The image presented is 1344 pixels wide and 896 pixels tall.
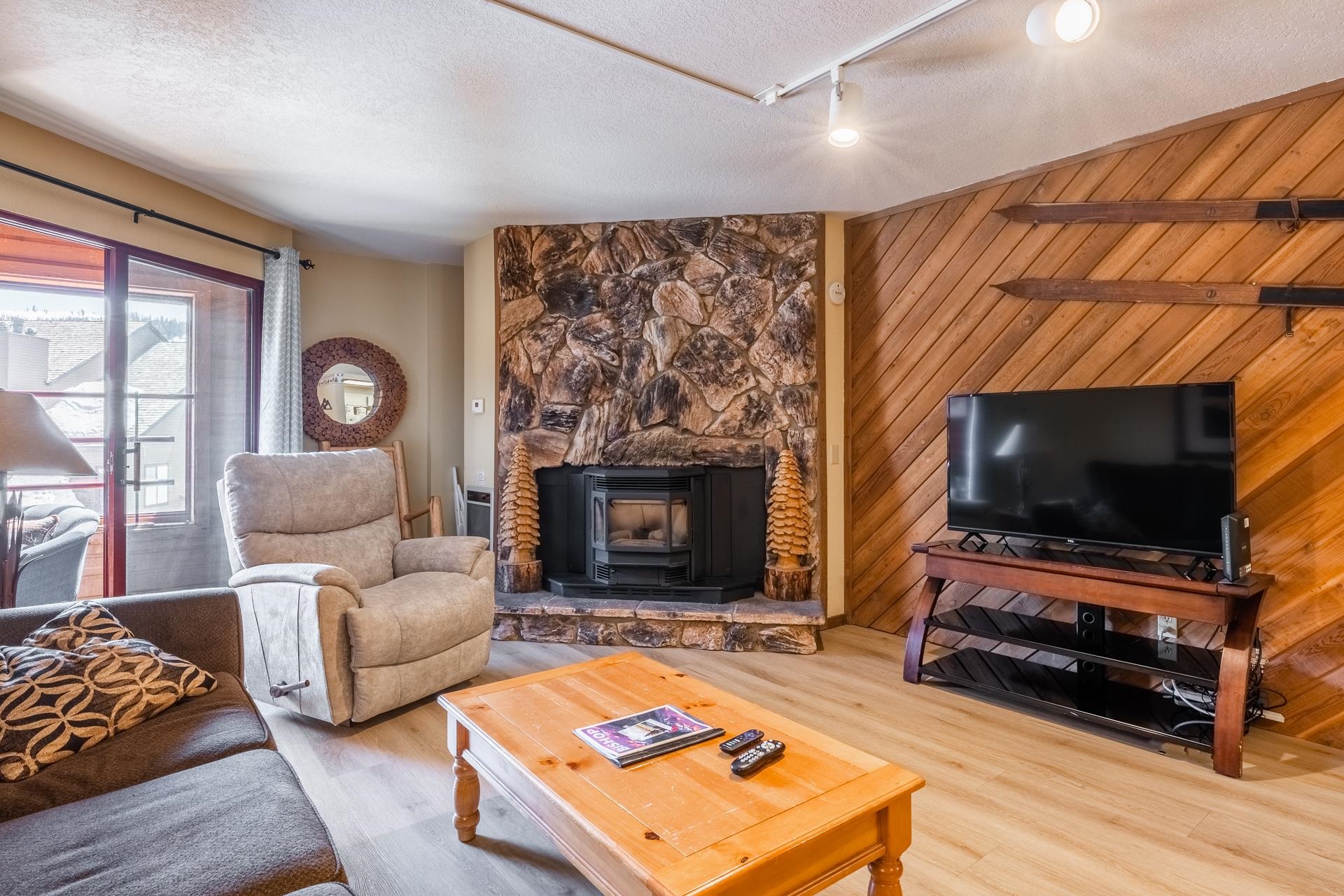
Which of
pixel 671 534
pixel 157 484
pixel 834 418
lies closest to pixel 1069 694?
pixel 834 418

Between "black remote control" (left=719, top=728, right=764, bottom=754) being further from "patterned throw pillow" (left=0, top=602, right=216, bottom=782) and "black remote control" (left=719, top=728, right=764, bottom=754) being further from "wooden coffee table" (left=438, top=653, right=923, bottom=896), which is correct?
"patterned throw pillow" (left=0, top=602, right=216, bottom=782)

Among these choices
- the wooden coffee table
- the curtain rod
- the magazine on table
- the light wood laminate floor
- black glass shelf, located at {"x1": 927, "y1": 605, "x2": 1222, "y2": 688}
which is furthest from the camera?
the curtain rod

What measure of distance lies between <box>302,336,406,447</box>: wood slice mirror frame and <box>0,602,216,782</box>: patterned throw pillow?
302 cm

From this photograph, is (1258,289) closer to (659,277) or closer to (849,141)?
(849,141)

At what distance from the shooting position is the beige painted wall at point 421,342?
4.96 meters

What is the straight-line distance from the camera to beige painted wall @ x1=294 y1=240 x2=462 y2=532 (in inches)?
195

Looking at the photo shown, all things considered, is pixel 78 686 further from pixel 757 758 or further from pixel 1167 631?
pixel 1167 631

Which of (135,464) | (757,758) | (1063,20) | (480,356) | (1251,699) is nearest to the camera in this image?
(757,758)

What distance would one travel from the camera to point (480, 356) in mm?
4477

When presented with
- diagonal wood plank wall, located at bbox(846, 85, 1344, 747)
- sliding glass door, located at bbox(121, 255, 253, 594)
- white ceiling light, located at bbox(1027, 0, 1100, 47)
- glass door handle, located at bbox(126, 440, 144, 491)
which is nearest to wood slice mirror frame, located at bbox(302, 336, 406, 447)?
sliding glass door, located at bbox(121, 255, 253, 594)

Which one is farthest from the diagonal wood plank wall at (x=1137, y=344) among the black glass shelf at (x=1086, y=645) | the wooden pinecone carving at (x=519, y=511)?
the wooden pinecone carving at (x=519, y=511)

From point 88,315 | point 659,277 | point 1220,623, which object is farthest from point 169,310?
point 1220,623

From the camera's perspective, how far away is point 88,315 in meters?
3.25

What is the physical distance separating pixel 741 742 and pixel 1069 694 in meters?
1.90
